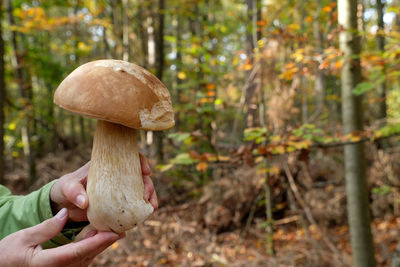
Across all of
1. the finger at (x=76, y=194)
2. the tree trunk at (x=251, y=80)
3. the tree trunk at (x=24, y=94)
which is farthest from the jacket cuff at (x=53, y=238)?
the tree trunk at (x=24, y=94)

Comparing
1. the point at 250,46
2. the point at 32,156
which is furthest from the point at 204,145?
the point at 32,156

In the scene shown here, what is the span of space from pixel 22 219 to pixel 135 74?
98cm

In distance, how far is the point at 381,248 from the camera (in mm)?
4066

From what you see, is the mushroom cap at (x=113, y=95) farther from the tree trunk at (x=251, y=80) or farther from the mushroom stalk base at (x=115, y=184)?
the tree trunk at (x=251, y=80)

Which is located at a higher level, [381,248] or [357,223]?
[357,223]

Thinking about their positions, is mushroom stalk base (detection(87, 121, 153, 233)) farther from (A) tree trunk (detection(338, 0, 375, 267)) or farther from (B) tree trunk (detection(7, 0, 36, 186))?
(B) tree trunk (detection(7, 0, 36, 186))

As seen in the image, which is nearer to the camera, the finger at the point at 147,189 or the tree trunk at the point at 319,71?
the finger at the point at 147,189

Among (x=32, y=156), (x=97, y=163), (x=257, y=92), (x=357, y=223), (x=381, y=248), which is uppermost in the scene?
(x=257, y=92)

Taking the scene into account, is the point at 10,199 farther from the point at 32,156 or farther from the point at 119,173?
the point at 32,156

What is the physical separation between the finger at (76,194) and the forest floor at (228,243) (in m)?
2.91

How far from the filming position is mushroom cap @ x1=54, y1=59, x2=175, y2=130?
3.57 feet

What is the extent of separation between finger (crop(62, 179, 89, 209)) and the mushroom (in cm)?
3

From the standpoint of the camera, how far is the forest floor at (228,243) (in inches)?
146

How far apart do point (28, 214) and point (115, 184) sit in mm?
531
